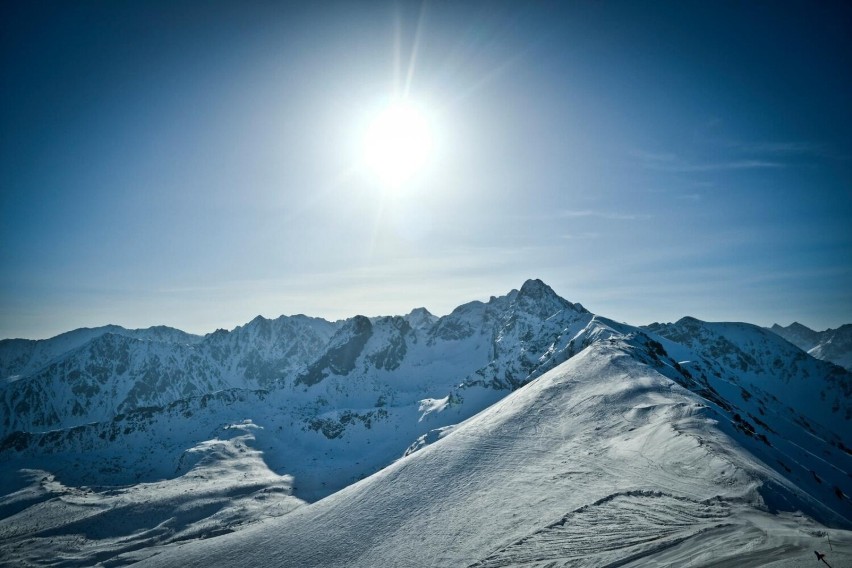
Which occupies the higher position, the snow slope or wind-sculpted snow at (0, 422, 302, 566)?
the snow slope

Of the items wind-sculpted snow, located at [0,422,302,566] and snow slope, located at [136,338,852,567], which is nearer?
snow slope, located at [136,338,852,567]

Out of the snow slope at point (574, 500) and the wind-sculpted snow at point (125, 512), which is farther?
the wind-sculpted snow at point (125, 512)

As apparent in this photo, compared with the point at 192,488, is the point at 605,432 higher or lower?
higher

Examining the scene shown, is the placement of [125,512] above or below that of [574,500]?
below

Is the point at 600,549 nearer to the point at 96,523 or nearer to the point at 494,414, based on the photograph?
the point at 494,414

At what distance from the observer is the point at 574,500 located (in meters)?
34.5

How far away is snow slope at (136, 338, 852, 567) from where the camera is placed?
25.2 meters

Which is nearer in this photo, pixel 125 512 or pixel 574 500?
pixel 574 500

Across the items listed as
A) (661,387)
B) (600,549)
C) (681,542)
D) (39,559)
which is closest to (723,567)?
(681,542)

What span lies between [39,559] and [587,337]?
6501 inches

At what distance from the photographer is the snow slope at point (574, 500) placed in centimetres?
2522

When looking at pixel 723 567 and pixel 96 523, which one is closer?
pixel 723 567

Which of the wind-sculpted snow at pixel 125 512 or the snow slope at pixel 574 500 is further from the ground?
the snow slope at pixel 574 500

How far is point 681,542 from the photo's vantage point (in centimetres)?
2427
